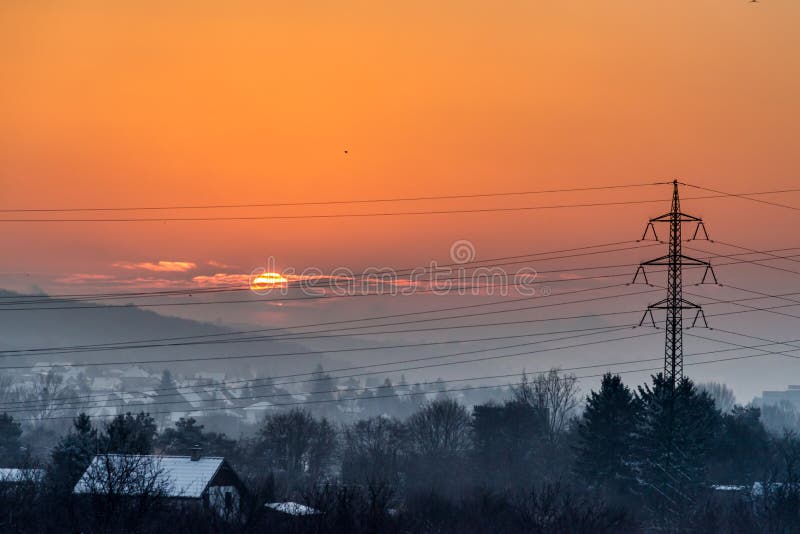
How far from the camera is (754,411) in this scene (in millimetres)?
125062

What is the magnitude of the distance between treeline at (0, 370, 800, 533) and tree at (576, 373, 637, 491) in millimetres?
120

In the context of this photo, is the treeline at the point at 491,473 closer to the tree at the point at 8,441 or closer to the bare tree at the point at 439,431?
the tree at the point at 8,441

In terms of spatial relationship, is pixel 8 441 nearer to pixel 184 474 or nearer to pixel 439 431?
pixel 184 474

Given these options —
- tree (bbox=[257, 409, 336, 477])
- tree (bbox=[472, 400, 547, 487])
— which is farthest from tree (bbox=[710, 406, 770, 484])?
tree (bbox=[257, 409, 336, 477])

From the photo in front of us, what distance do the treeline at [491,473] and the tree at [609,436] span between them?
0.39ft

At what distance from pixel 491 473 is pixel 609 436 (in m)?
28.4

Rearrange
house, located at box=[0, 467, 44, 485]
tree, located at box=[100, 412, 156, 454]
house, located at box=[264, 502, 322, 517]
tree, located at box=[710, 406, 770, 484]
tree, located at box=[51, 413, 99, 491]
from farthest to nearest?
tree, located at box=[710, 406, 770, 484] → tree, located at box=[51, 413, 99, 491] → house, located at box=[0, 467, 44, 485] → house, located at box=[264, 502, 322, 517] → tree, located at box=[100, 412, 156, 454]

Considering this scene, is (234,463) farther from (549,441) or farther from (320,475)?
(549,441)

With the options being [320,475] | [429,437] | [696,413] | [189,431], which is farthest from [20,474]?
[429,437]

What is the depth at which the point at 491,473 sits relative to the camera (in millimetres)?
113312

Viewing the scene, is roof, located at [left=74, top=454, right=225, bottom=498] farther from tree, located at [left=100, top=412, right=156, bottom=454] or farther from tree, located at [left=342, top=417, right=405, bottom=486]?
tree, located at [left=342, top=417, right=405, bottom=486]

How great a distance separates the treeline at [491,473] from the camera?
58531 mm

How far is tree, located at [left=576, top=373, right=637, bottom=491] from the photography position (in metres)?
85.0

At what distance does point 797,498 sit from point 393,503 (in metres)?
31.3
